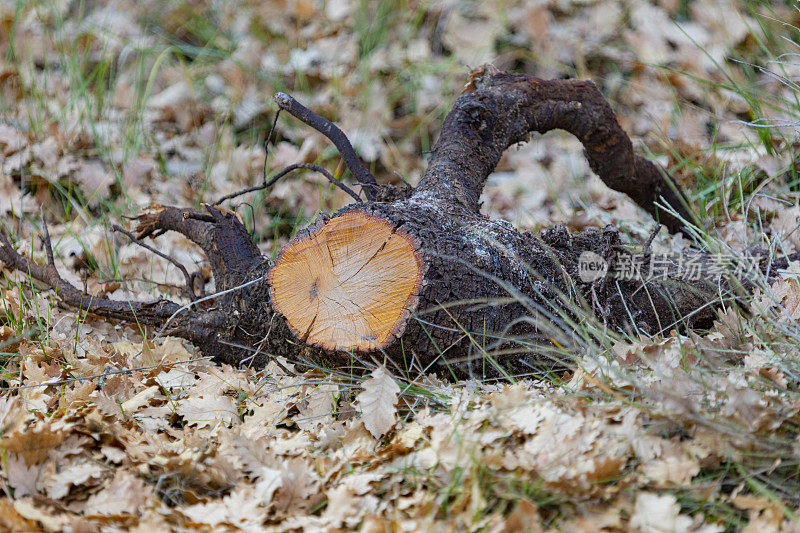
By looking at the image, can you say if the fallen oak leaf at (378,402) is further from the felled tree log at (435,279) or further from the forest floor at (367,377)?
the felled tree log at (435,279)

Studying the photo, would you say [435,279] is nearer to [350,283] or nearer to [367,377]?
[350,283]

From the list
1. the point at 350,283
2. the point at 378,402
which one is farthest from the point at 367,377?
the point at 350,283

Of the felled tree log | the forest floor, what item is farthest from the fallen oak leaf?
the felled tree log

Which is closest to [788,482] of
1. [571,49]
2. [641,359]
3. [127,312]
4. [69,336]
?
[641,359]

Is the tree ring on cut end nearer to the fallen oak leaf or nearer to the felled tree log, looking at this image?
the felled tree log

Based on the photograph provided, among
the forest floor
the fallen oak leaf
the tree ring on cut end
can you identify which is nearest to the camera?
the forest floor

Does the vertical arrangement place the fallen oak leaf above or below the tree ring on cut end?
below
